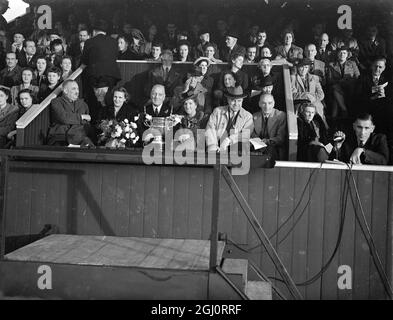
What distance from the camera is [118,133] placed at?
5574 mm

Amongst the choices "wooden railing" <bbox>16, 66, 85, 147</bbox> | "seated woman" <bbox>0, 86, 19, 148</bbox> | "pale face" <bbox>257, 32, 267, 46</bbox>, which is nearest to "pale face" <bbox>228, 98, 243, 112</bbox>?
"pale face" <bbox>257, 32, 267, 46</bbox>

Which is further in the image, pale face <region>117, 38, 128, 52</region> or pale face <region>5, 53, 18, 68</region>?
pale face <region>117, 38, 128, 52</region>

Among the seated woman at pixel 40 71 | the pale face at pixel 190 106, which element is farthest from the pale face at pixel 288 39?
the seated woman at pixel 40 71

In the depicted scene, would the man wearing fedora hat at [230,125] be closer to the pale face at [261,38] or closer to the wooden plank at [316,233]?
the wooden plank at [316,233]

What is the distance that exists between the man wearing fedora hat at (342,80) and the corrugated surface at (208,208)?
1438 mm

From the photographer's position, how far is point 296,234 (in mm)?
5066

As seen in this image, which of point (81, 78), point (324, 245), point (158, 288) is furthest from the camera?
point (81, 78)

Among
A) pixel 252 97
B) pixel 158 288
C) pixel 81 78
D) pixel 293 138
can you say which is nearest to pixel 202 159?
pixel 158 288

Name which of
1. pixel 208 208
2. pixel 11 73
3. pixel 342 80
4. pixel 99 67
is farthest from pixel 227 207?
pixel 11 73

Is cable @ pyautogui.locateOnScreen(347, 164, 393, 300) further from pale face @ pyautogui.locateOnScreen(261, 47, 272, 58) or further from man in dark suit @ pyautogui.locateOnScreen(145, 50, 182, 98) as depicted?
man in dark suit @ pyautogui.locateOnScreen(145, 50, 182, 98)

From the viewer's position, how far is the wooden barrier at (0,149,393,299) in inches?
197

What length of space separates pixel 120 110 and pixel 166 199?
4.79 feet
